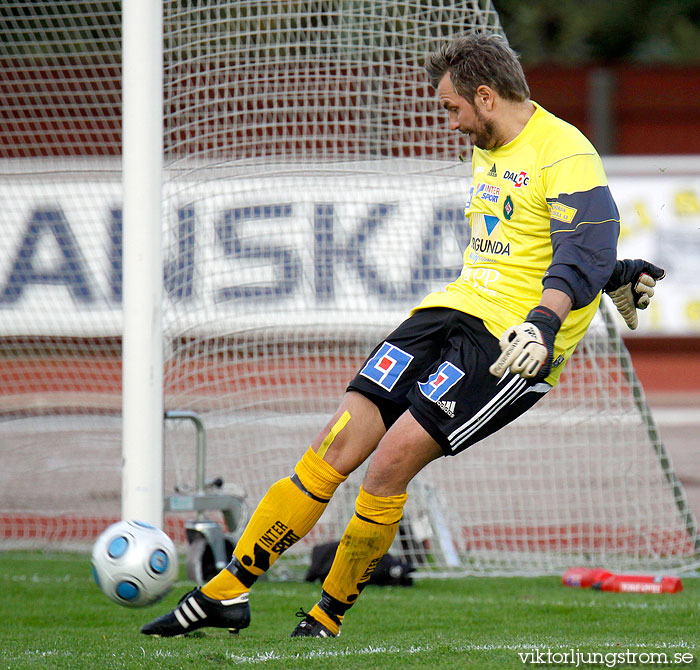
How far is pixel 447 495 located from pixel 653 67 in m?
6.46

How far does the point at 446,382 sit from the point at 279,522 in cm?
71

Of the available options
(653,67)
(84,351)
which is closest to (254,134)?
(84,351)

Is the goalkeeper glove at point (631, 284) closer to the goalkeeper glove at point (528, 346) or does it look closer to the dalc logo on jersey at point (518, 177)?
the dalc logo on jersey at point (518, 177)

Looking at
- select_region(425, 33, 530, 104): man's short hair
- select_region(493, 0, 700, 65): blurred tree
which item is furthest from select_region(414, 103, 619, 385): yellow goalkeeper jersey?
select_region(493, 0, 700, 65): blurred tree

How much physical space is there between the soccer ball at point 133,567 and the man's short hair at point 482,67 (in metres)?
1.80

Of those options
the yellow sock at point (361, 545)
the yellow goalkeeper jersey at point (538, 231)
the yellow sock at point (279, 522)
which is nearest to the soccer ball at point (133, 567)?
the yellow sock at point (279, 522)

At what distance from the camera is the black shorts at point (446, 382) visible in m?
3.36

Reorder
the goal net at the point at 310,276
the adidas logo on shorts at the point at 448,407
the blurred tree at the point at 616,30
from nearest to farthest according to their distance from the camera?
the adidas logo on shorts at the point at 448,407 → the goal net at the point at 310,276 → the blurred tree at the point at 616,30

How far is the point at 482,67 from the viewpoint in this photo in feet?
11.2

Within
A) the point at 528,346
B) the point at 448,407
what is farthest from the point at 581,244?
the point at 448,407

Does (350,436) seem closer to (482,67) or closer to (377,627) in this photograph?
(377,627)

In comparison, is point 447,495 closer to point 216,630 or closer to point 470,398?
point 216,630

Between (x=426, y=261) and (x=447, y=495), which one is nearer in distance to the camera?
(x=426, y=261)

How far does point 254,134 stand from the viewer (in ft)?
20.4
